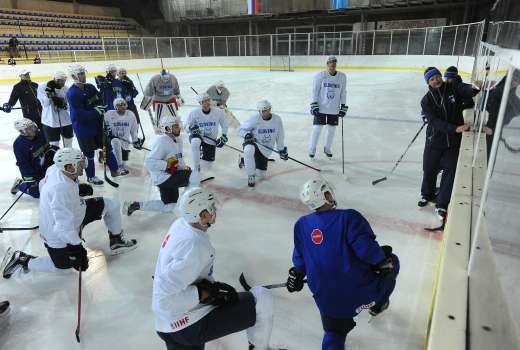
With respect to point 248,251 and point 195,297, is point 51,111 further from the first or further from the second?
point 195,297

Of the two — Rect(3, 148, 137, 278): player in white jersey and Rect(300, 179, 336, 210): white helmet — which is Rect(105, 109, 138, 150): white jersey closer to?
Rect(3, 148, 137, 278): player in white jersey

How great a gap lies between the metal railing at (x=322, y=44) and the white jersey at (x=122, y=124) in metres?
11.1

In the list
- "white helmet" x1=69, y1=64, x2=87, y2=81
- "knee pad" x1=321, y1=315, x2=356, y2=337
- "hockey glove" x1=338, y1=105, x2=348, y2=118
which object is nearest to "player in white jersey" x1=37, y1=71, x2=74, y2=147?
"white helmet" x1=69, y1=64, x2=87, y2=81

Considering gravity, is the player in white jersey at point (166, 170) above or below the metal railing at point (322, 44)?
below

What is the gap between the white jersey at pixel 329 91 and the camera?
16.7ft

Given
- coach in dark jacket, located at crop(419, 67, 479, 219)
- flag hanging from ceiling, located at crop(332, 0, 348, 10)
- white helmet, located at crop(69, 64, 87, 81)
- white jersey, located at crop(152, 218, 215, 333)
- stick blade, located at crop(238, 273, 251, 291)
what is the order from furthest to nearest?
1. flag hanging from ceiling, located at crop(332, 0, 348, 10)
2. white helmet, located at crop(69, 64, 87, 81)
3. coach in dark jacket, located at crop(419, 67, 479, 219)
4. stick blade, located at crop(238, 273, 251, 291)
5. white jersey, located at crop(152, 218, 215, 333)

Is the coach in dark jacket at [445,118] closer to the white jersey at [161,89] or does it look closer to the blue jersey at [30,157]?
the blue jersey at [30,157]

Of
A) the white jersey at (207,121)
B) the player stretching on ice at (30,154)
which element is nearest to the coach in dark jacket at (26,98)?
the player stretching on ice at (30,154)

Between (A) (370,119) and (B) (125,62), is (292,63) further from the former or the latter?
(A) (370,119)

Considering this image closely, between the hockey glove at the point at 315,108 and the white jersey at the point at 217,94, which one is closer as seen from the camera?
the hockey glove at the point at 315,108

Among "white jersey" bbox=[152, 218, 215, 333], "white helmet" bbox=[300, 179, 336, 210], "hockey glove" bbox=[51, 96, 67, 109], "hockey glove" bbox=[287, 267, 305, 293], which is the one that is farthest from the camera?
"hockey glove" bbox=[51, 96, 67, 109]

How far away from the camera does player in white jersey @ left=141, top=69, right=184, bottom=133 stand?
6120mm

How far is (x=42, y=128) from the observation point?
16.9ft

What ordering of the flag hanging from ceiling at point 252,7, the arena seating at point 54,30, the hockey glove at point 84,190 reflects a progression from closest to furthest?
the hockey glove at point 84,190, the arena seating at point 54,30, the flag hanging from ceiling at point 252,7
